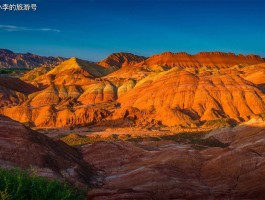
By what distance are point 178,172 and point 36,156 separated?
7720 millimetres

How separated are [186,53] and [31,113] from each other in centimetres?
11436

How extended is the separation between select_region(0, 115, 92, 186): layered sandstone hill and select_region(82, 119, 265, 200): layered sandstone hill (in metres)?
1.87

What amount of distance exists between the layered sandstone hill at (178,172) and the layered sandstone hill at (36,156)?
1871mm

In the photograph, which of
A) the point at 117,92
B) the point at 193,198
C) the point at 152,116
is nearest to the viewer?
the point at 193,198

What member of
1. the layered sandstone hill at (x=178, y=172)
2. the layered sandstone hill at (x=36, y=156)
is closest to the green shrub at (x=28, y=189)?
the layered sandstone hill at (x=178, y=172)

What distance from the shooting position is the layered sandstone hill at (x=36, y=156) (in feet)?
75.7

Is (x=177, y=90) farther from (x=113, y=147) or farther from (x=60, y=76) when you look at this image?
(x=60, y=76)

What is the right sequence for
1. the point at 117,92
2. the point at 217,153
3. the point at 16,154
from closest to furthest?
the point at 16,154
the point at 217,153
the point at 117,92

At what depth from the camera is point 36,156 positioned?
2409 cm

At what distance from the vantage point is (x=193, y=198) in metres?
20.8

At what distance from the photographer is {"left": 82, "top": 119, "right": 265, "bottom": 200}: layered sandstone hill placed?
20.8 metres

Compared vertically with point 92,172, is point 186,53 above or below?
above

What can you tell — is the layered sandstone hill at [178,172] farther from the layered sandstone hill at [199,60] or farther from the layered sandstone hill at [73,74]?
the layered sandstone hill at [199,60]

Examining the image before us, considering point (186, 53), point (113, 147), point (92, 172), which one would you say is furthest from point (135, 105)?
point (186, 53)
